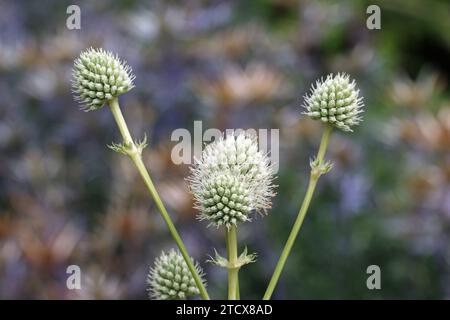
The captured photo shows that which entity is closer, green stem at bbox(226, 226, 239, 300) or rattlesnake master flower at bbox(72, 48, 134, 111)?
green stem at bbox(226, 226, 239, 300)

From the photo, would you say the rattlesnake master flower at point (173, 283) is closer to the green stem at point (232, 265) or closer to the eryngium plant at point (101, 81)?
the green stem at point (232, 265)

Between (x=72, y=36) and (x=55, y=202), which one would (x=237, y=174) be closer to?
(x=55, y=202)

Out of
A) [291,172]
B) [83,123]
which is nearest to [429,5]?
[291,172]

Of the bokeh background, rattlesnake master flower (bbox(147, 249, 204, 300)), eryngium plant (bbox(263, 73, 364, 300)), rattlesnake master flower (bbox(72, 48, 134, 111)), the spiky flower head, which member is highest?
the bokeh background

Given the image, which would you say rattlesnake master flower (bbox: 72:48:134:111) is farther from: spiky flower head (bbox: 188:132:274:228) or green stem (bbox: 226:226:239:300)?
green stem (bbox: 226:226:239:300)

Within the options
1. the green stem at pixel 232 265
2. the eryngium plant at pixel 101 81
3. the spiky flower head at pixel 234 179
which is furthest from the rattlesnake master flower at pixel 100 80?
the green stem at pixel 232 265

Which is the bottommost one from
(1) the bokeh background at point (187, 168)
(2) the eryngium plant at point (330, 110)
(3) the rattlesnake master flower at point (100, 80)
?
(2) the eryngium plant at point (330, 110)

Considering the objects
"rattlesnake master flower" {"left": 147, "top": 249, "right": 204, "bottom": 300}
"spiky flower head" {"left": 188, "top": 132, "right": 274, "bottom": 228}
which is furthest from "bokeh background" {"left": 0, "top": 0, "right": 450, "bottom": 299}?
"spiky flower head" {"left": 188, "top": 132, "right": 274, "bottom": 228}
